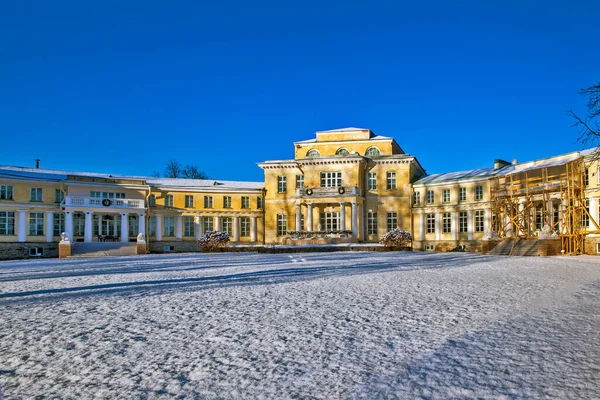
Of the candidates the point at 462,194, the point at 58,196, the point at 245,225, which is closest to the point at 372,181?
the point at 462,194

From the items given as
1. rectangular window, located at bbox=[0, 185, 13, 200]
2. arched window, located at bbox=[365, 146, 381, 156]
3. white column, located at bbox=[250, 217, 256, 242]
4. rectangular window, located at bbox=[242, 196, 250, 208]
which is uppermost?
arched window, located at bbox=[365, 146, 381, 156]

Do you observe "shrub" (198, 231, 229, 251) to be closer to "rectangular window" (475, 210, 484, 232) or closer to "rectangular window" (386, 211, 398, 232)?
"rectangular window" (386, 211, 398, 232)


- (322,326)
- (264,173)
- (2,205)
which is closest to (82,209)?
(2,205)

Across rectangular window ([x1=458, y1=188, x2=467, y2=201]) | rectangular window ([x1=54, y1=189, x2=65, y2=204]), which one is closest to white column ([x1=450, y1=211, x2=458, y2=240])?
rectangular window ([x1=458, y1=188, x2=467, y2=201])

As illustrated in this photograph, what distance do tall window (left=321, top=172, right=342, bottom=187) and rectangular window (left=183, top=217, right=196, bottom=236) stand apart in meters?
11.7

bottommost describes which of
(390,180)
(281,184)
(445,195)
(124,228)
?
(124,228)

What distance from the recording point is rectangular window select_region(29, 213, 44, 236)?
33344 mm

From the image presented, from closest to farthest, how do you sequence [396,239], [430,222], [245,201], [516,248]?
[516,248] < [396,239] < [430,222] < [245,201]

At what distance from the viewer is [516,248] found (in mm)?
24219

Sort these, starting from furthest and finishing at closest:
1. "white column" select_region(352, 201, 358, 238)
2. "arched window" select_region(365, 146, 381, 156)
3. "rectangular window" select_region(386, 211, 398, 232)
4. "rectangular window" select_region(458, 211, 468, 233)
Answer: "arched window" select_region(365, 146, 381, 156) → "rectangular window" select_region(386, 211, 398, 232) → "rectangular window" select_region(458, 211, 468, 233) → "white column" select_region(352, 201, 358, 238)

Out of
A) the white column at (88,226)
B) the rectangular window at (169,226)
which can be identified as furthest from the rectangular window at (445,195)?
the white column at (88,226)

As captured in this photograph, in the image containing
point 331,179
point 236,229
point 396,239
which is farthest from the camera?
point 236,229

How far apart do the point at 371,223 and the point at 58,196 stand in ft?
80.1

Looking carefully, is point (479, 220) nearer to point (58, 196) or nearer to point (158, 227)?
point (158, 227)
